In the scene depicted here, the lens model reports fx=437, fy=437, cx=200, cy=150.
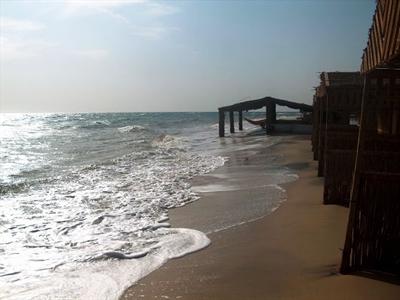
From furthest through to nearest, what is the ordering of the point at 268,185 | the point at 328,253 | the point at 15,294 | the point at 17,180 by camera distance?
the point at 17,180 < the point at 268,185 < the point at 328,253 < the point at 15,294

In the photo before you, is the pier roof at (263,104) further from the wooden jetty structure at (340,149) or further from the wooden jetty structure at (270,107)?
the wooden jetty structure at (340,149)

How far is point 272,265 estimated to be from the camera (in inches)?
218

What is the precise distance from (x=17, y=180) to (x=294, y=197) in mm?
10120

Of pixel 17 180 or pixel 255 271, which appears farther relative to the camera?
pixel 17 180

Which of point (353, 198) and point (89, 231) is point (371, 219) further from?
point (89, 231)

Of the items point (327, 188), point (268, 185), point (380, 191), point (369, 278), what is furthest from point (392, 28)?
point (268, 185)

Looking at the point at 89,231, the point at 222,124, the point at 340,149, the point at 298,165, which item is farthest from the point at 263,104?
the point at 89,231

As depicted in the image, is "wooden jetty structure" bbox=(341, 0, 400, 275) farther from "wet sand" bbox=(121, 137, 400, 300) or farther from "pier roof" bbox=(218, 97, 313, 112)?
"pier roof" bbox=(218, 97, 313, 112)

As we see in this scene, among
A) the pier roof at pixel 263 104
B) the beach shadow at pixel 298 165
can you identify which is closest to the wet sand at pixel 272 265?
the beach shadow at pixel 298 165

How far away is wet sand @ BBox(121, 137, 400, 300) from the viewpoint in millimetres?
4691

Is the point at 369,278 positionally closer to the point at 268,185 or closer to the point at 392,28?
the point at 392,28

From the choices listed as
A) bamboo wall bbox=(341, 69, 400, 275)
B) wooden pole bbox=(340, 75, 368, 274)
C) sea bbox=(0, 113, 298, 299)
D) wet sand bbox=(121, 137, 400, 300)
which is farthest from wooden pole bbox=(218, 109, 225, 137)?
wooden pole bbox=(340, 75, 368, 274)

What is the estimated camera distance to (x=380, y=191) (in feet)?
15.6

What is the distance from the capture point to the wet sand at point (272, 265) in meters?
4.69
